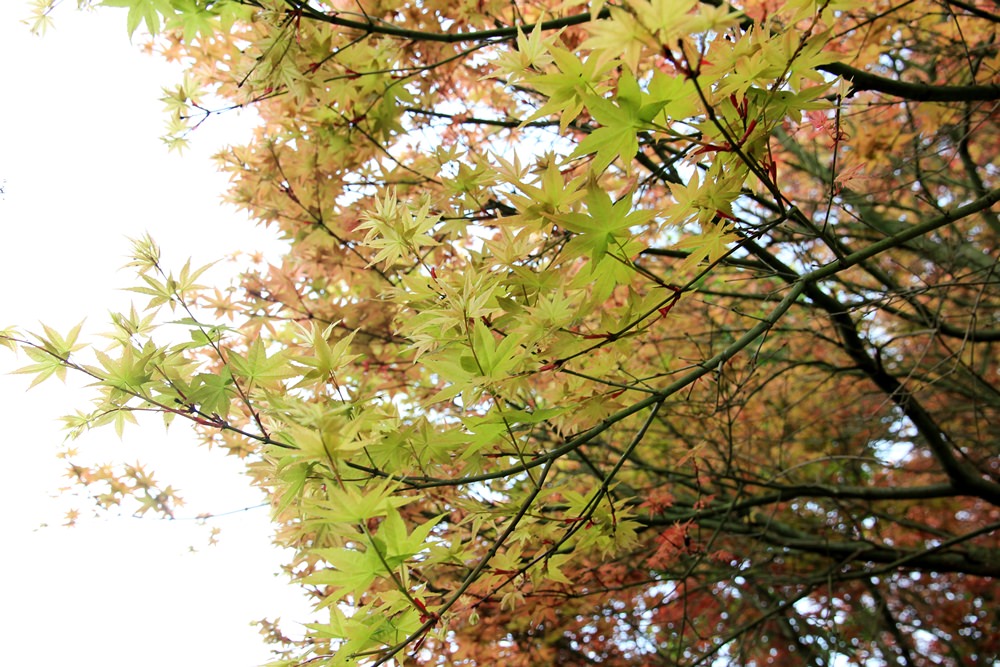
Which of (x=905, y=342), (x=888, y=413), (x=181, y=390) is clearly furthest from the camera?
(x=905, y=342)

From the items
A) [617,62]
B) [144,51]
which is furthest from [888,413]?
[144,51]

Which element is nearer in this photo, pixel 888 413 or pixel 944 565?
pixel 944 565

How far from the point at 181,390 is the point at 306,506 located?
431mm

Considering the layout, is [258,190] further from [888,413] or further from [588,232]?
[888,413]

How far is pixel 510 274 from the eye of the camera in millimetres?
1547

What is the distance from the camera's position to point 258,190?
268 cm

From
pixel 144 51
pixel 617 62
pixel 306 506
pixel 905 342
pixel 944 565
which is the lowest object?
pixel 944 565

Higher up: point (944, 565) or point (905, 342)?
point (905, 342)

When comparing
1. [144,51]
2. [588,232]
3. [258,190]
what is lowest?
[588,232]

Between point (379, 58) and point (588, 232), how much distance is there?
1519 millimetres

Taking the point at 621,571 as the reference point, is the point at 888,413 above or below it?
above

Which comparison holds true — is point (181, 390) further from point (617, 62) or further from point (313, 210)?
point (313, 210)

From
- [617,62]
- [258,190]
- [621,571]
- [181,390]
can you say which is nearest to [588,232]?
[617,62]

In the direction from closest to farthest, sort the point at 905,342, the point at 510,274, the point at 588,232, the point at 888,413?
the point at 588,232
the point at 510,274
the point at 888,413
the point at 905,342
